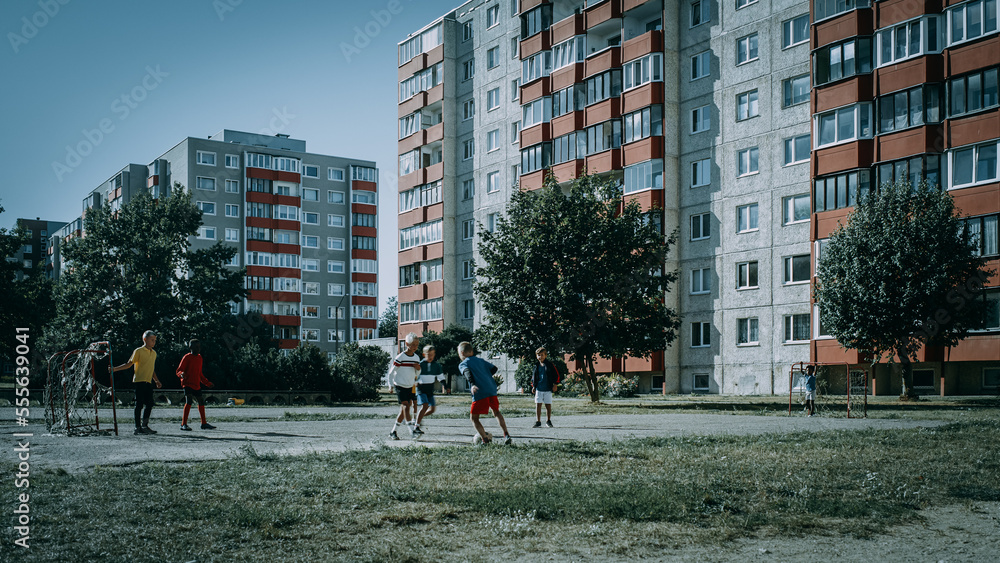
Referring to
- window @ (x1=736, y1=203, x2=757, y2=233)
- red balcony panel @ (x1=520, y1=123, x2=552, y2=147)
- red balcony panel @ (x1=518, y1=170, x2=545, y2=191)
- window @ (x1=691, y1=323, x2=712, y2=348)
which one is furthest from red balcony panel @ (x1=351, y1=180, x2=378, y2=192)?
window @ (x1=736, y1=203, x2=757, y2=233)

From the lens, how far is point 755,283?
152 feet

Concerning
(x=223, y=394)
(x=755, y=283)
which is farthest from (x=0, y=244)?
(x=755, y=283)

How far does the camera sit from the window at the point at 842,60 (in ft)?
134

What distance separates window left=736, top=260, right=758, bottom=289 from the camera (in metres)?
46.3

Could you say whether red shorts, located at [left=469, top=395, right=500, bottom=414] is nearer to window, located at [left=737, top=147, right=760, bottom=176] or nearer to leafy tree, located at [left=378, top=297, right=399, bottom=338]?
window, located at [left=737, top=147, right=760, bottom=176]

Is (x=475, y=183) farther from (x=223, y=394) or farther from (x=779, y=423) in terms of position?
(x=779, y=423)

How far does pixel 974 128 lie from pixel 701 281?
53.8 feet

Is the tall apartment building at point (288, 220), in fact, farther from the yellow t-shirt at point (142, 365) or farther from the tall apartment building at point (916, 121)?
the yellow t-shirt at point (142, 365)

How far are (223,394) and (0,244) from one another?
29410 mm

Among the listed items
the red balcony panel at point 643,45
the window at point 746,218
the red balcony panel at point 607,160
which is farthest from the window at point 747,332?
the red balcony panel at point 643,45

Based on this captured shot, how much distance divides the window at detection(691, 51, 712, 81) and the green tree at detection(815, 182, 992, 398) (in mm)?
16789

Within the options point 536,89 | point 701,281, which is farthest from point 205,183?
point 701,281

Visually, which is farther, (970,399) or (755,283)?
(755,283)

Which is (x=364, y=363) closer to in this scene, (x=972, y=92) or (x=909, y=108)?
(x=909, y=108)
